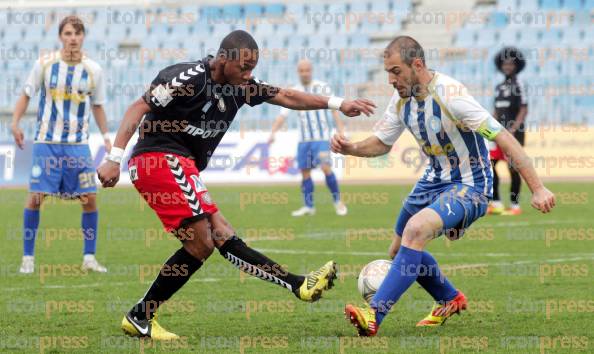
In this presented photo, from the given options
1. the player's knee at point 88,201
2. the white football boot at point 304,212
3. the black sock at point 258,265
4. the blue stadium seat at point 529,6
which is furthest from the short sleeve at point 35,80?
the blue stadium seat at point 529,6

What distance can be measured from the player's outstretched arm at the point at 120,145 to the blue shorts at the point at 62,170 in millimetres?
3647

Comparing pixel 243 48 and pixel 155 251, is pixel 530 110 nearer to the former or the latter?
pixel 155 251

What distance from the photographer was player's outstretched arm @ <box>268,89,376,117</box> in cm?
668

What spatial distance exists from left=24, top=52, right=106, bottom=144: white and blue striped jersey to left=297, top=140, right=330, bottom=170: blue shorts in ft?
23.4

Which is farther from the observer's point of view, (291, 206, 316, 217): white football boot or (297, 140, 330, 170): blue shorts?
(297, 140, 330, 170): blue shorts

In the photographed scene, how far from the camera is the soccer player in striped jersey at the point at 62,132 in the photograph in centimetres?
955

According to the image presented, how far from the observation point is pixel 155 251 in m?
11.4

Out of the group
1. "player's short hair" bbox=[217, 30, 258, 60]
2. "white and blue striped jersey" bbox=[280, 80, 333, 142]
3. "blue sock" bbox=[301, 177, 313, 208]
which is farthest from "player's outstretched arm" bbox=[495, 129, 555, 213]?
"white and blue striped jersey" bbox=[280, 80, 333, 142]

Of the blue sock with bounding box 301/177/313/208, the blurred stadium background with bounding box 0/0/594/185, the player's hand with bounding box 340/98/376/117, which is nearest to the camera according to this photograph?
the player's hand with bounding box 340/98/376/117

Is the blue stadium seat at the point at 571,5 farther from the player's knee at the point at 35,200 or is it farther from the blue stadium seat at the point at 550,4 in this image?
the player's knee at the point at 35,200

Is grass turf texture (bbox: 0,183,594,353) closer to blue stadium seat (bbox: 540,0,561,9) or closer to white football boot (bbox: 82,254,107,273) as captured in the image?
white football boot (bbox: 82,254,107,273)

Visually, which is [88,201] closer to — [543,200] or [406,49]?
[406,49]

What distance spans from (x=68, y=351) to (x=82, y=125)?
13.5ft

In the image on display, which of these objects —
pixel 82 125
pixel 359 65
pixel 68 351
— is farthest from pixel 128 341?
pixel 359 65
